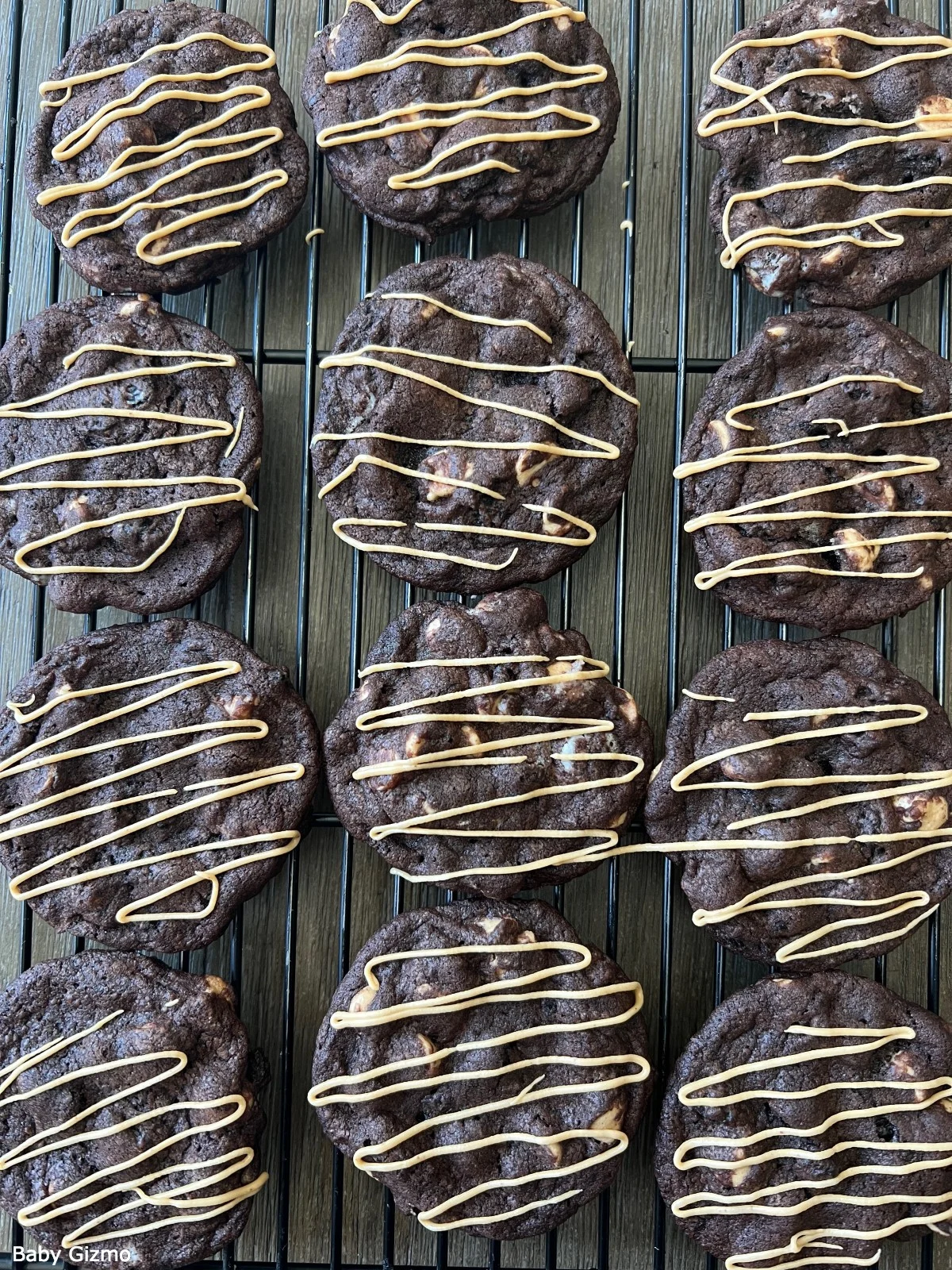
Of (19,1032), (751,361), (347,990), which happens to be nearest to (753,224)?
(751,361)

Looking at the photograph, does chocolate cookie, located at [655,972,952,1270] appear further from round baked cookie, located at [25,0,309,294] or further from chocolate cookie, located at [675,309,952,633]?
round baked cookie, located at [25,0,309,294]

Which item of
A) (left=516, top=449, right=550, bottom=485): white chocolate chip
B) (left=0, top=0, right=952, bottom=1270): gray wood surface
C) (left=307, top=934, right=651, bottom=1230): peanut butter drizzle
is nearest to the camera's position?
(left=307, top=934, right=651, bottom=1230): peanut butter drizzle

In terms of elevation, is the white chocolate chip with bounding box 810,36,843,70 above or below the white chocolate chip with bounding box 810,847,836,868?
above

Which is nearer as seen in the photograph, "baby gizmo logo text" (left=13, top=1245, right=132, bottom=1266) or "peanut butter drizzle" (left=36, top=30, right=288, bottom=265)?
"baby gizmo logo text" (left=13, top=1245, right=132, bottom=1266)

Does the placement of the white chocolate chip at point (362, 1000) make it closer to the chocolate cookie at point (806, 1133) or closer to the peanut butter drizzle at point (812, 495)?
the chocolate cookie at point (806, 1133)

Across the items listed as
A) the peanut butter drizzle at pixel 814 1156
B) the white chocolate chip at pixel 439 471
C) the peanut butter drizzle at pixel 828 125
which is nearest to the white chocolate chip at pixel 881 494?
the peanut butter drizzle at pixel 828 125

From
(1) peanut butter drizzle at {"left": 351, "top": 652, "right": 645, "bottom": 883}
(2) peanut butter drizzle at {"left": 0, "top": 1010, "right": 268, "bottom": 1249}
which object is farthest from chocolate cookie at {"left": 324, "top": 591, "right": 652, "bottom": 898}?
(2) peanut butter drizzle at {"left": 0, "top": 1010, "right": 268, "bottom": 1249}

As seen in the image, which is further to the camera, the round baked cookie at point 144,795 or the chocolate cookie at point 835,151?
the chocolate cookie at point 835,151
